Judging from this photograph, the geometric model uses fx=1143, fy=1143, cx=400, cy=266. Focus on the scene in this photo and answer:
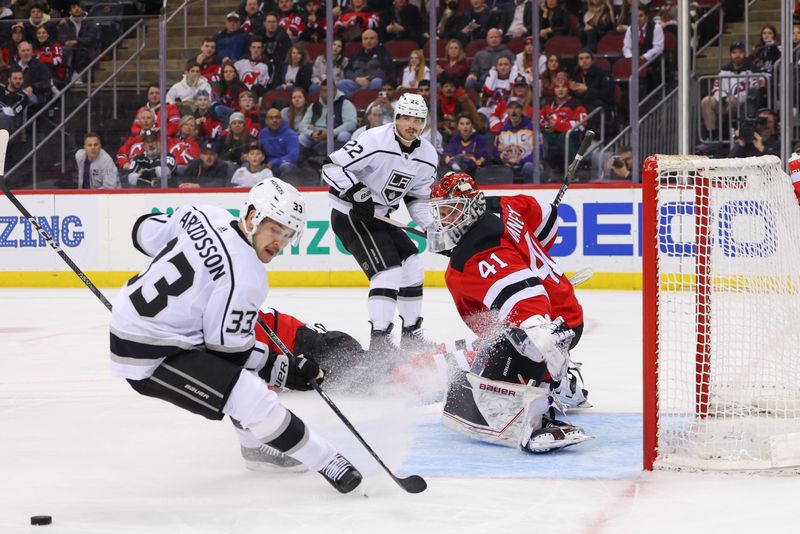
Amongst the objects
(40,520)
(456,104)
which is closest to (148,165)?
(456,104)

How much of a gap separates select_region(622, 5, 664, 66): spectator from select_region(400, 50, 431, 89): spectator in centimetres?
149

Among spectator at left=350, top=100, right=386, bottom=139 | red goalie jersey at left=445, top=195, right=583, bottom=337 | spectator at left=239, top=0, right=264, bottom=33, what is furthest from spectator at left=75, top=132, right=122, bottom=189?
red goalie jersey at left=445, top=195, right=583, bottom=337

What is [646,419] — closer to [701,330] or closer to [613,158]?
[701,330]

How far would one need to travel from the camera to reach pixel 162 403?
4.33m

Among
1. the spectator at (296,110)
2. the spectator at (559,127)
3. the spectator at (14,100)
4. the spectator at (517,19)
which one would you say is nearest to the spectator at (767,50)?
the spectator at (559,127)

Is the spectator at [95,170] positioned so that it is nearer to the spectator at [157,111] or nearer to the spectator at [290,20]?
the spectator at [157,111]

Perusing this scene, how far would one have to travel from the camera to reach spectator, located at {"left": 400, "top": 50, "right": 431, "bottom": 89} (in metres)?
8.71

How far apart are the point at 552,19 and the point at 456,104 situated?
976mm

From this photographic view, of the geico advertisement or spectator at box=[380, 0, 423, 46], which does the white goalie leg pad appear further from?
spectator at box=[380, 0, 423, 46]

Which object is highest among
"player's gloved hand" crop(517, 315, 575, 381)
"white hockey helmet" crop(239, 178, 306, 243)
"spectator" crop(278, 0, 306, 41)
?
"spectator" crop(278, 0, 306, 41)

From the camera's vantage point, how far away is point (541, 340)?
10.5ft

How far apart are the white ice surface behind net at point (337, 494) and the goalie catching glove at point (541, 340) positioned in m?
0.30

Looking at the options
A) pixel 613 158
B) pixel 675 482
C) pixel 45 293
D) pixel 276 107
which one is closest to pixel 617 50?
pixel 613 158

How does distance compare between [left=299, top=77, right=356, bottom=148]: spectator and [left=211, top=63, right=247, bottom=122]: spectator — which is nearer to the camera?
[left=299, top=77, right=356, bottom=148]: spectator
